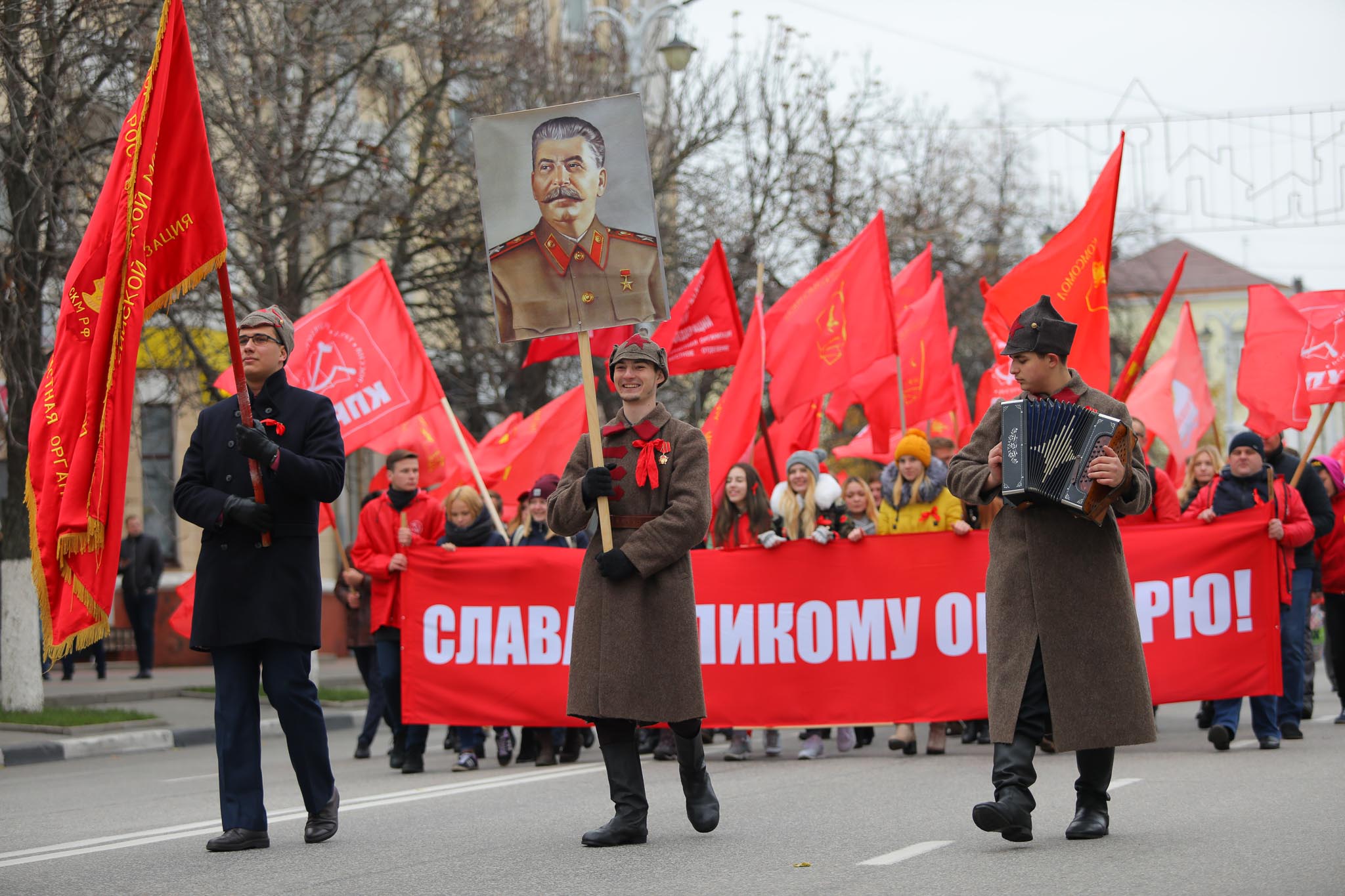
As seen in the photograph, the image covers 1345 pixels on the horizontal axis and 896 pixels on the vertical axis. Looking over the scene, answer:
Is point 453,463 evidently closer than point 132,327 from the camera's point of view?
No

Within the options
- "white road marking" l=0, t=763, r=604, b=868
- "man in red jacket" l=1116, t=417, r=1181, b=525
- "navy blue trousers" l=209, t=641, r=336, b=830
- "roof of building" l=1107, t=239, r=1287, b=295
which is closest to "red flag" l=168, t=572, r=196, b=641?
"white road marking" l=0, t=763, r=604, b=868

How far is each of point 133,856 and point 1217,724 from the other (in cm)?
659

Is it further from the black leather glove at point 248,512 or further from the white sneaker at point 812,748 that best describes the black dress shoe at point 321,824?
the white sneaker at point 812,748

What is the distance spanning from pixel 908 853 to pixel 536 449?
888 cm

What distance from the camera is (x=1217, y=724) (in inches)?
416

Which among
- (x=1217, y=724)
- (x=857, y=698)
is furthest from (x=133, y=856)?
(x=1217, y=724)

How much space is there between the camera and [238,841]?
6777mm

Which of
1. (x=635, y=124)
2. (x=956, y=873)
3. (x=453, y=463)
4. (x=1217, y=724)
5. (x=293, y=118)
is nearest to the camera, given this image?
(x=956, y=873)

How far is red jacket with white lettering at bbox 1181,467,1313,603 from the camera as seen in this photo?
36.1 ft

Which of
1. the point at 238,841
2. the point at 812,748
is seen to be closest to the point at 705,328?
the point at 812,748

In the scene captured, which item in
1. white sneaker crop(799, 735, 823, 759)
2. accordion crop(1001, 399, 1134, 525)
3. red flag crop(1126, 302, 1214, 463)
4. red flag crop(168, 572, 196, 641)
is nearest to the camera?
accordion crop(1001, 399, 1134, 525)

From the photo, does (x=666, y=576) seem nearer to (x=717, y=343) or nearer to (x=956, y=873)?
(x=956, y=873)

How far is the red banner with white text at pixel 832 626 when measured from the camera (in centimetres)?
1059

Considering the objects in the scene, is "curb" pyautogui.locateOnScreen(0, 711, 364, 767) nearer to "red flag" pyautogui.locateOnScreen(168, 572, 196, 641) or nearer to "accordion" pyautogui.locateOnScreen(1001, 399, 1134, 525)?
"red flag" pyautogui.locateOnScreen(168, 572, 196, 641)
